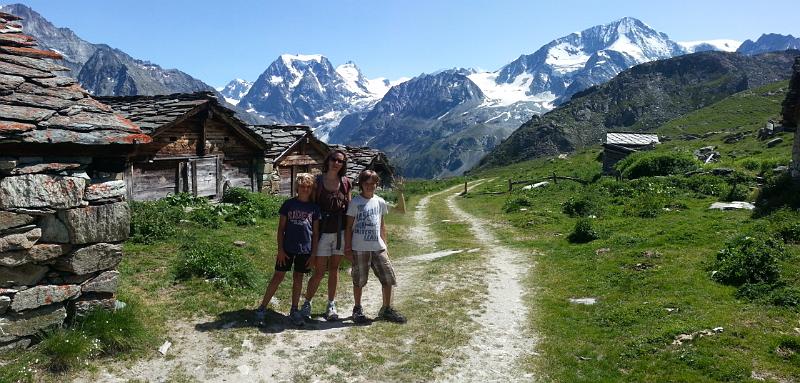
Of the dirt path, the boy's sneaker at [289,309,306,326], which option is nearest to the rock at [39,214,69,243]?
the boy's sneaker at [289,309,306,326]

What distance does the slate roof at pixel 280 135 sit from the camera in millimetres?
30222

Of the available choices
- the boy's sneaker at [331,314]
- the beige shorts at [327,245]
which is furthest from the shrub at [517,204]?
the beige shorts at [327,245]

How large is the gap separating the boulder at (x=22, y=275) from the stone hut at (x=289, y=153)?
21395mm

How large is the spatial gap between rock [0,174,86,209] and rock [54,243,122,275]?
660 millimetres

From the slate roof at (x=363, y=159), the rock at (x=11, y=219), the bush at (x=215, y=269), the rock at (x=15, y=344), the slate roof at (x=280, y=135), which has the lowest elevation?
the rock at (x=15, y=344)

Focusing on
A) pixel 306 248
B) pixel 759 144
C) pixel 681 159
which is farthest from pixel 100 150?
pixel 759 144

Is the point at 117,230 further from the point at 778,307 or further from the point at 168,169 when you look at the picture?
the point at 168,169

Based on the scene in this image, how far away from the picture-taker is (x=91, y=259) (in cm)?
710

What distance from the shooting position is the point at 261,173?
88.7 ft

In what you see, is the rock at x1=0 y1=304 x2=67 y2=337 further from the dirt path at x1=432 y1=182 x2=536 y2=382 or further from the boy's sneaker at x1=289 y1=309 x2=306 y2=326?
the dirt path at x1=432 y1=182 x2=536 y2=382

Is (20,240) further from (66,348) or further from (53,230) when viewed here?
(66,348)

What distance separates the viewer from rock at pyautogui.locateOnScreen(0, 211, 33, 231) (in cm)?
625

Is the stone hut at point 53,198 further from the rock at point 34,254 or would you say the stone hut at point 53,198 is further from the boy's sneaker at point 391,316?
the boy's sneaker at point 391,316

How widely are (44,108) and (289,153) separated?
2452 centimetres
